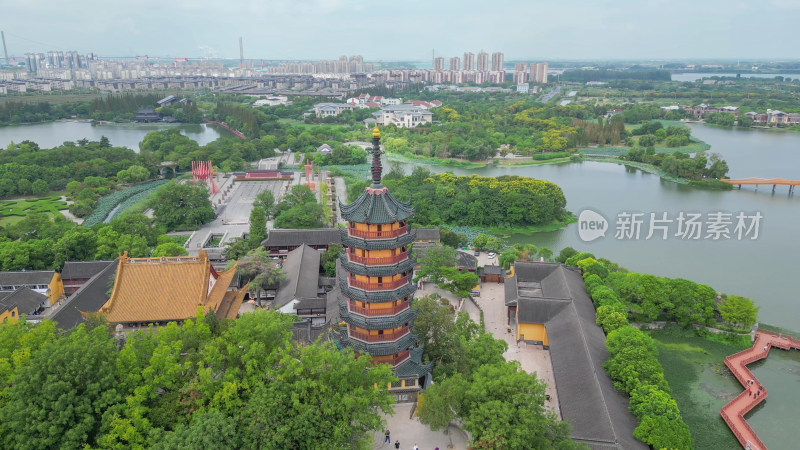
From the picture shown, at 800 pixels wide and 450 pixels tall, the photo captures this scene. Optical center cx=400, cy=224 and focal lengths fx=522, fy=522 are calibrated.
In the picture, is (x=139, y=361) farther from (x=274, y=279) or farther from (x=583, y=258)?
(x=583, y=258)

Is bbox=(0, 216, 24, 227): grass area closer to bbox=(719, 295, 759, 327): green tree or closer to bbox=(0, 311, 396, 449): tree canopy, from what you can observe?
bbox=(0, 311, 396, 449): tree canopy


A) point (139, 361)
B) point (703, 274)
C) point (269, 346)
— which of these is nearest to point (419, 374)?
point (269, 346)

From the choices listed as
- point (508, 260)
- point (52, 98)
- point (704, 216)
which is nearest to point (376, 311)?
point (508, 260)

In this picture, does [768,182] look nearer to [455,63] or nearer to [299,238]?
[299,238]

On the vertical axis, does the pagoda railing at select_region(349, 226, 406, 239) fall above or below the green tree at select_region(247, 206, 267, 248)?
above

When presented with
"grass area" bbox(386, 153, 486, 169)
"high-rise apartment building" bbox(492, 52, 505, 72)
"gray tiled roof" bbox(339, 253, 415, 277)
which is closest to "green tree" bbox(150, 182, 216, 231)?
"gray tiled roof" bbox(339, 253, 415, 277)

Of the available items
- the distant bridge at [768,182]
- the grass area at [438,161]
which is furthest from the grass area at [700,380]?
the grass area at [438,161]
